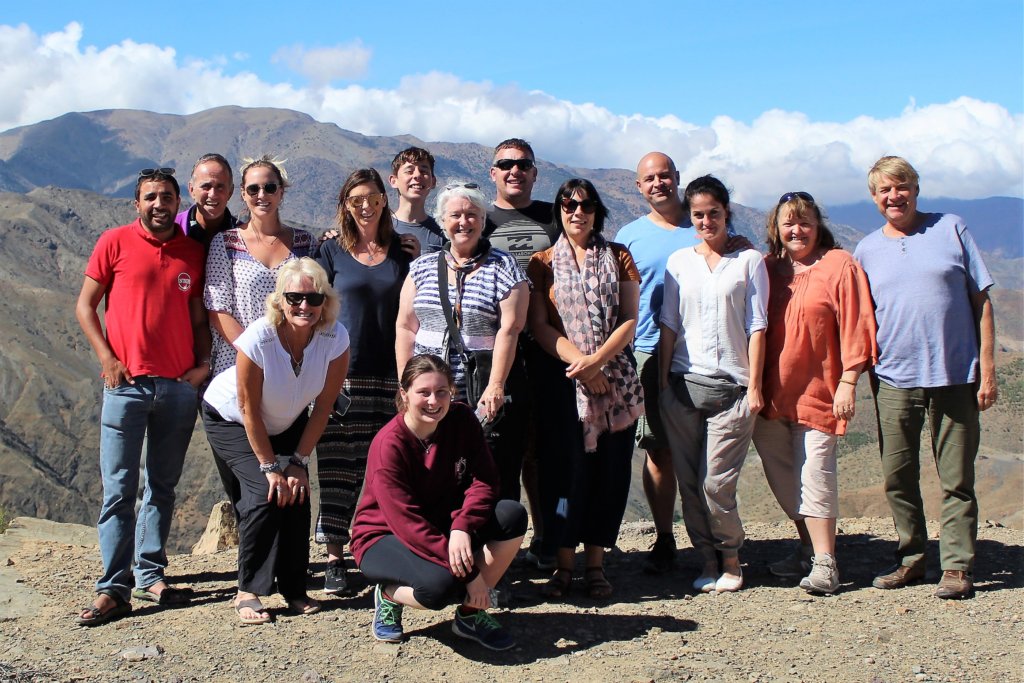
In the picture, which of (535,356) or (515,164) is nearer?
(535,356)

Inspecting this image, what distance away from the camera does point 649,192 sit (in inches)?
220

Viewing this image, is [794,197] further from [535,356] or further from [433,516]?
[433,516]

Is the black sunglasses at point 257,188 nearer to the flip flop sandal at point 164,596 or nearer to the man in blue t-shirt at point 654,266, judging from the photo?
the man in blue t-shirt at point 654,266

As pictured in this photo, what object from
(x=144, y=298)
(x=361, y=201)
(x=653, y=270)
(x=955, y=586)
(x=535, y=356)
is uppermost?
(x=361, y=201)

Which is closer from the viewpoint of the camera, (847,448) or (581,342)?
(581,342)

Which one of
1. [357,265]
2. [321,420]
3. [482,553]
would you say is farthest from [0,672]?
[357,265]

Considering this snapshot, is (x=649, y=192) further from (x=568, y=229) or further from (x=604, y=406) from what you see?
(x=604, y=406)

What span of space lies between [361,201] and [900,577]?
150 inches

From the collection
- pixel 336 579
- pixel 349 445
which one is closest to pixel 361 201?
pixel 349 445

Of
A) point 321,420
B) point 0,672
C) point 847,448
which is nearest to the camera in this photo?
point 0,672

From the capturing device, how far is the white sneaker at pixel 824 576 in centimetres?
524

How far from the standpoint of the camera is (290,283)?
4578mm

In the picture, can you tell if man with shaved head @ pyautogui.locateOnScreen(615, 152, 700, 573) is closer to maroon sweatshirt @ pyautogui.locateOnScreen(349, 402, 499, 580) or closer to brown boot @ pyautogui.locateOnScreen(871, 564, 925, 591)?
brown boot @ pyautogui.locateOnScreen(871, 564, 925, 591)

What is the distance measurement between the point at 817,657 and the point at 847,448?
31986 millimetres
